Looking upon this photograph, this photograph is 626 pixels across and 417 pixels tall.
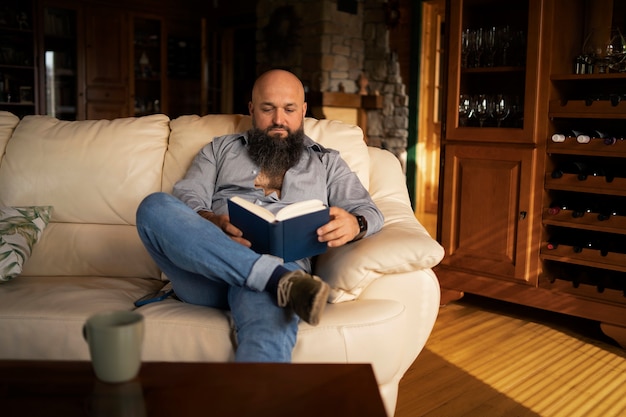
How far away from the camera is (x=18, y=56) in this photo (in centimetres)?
602

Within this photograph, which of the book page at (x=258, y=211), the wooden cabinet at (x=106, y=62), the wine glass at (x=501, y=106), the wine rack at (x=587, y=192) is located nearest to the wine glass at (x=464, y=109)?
the wine glass at (x=501, y=106)

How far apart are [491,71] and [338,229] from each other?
1.71 meters

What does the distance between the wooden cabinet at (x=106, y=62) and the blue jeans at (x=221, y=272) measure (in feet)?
17.0

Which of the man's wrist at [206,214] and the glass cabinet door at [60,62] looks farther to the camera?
the glass cabinet door at [60,62]

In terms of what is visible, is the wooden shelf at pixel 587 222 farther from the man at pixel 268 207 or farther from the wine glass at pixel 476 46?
the man at pixel 268 207

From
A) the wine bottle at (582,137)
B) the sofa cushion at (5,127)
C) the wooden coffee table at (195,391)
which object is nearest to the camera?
the wooden coffee table at (195,391)

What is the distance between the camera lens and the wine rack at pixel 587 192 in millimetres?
2707

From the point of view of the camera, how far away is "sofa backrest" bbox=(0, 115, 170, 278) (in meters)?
2.26

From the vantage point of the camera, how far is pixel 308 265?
199 cm

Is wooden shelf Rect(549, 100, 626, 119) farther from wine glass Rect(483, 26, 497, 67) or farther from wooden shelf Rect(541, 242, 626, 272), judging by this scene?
wooden shelf Rect(541, 242, 626, 272)

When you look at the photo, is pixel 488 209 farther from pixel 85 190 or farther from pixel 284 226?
pixel 85 190

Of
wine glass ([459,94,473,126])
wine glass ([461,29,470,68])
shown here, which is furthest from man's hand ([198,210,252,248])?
wine glass ([461,29,470,68])

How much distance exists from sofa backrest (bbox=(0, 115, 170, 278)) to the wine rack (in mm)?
1772

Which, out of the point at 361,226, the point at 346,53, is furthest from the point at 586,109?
the point at 346,53
